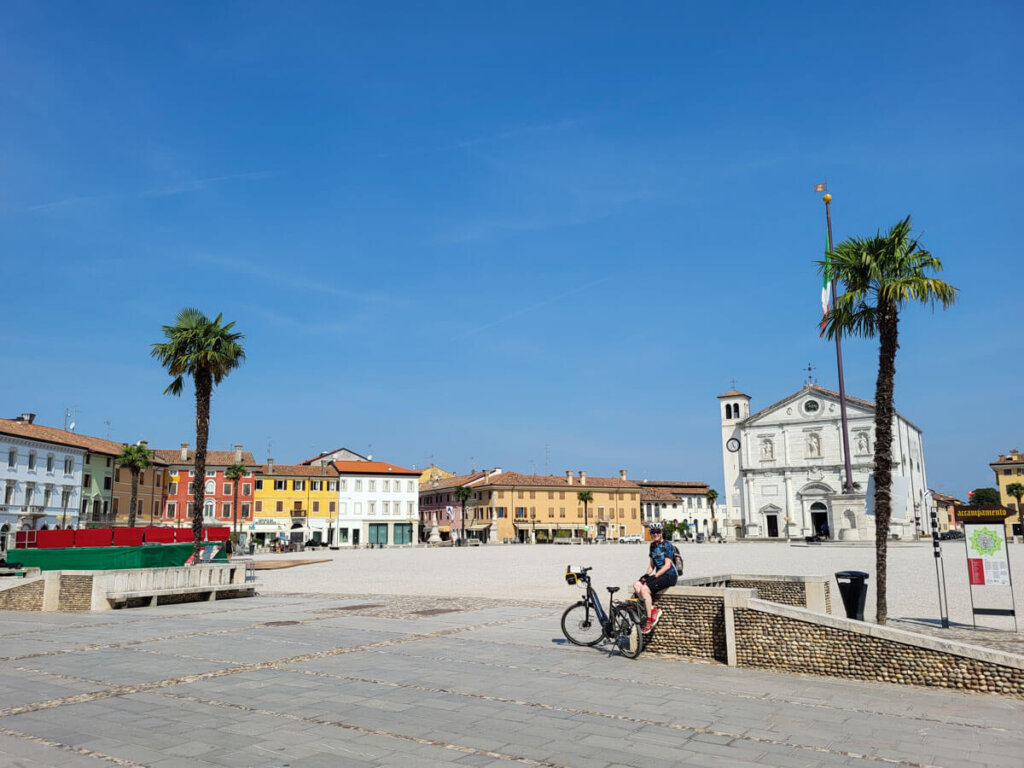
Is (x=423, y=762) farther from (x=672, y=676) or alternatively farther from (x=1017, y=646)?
(x=1017, y=646)

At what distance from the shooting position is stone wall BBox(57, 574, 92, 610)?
56.0 ft

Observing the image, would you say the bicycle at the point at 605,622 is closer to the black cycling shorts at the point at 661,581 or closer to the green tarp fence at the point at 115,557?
the black cycling shorts at the point at 661,581

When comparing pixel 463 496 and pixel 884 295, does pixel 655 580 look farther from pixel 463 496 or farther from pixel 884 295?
pixel 463 496

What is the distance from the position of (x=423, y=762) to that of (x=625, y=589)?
54.5 ft

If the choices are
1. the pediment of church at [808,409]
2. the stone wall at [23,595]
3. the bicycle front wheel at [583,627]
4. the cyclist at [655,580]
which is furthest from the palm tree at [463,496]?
the cyclist at [655,580]

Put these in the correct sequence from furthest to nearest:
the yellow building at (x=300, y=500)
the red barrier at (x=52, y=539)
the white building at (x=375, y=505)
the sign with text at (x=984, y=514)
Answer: the white building at (x=375, y=505), the yellow building at (x=300, y=500), the red barrier at (x=52, y=539), the sign with text at (x=984, y=514)

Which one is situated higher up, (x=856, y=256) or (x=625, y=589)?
(x=856, y=256)

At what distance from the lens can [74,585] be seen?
17266mm

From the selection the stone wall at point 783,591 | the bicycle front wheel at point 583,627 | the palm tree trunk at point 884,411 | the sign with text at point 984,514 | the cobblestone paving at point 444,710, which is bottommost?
the cobblestone paving at point 444,710

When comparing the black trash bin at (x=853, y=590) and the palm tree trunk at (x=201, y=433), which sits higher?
the palm tree trunk at (x=201, y=433)

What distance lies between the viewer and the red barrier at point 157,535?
33.4 metres

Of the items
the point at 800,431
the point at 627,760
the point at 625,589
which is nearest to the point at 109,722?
the point at 627,760

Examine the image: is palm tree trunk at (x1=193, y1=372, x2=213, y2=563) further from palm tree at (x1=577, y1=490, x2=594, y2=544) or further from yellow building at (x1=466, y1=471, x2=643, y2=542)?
palm tree at (x1=577, y1=490, x2=594, y2=544)

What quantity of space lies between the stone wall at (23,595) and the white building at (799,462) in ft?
248
